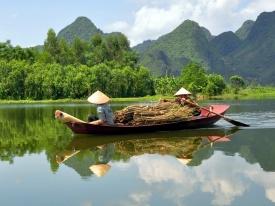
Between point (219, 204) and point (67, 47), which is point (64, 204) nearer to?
point (219, 204)

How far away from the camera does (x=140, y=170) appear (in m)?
10.5

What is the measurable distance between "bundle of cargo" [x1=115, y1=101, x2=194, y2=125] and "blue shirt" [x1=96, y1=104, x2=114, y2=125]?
94cm

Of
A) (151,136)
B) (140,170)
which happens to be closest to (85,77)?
(151,136)

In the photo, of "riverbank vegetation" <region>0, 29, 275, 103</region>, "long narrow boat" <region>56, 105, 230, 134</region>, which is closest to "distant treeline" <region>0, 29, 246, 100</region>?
"riverbank vegetation" <region>0, 29, 275, 103</region>

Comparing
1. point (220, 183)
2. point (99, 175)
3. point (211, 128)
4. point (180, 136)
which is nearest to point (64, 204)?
point (99, 175)

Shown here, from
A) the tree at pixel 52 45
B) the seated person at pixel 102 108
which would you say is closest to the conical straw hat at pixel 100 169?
the seated person at pixel 102 108

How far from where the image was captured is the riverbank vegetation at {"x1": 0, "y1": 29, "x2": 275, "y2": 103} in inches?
2936

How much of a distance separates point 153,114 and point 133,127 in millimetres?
1489

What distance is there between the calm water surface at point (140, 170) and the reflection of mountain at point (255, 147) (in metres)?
0.02

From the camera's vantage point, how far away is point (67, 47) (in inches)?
3656

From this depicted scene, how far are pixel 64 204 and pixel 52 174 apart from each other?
2.80 meters

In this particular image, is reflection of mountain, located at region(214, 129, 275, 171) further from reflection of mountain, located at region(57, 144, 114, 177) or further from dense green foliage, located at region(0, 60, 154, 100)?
dense green foliage, located at region(0, 60, 154, 100)

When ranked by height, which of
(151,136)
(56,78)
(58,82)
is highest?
(56,78)

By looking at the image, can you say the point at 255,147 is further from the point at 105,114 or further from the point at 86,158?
the point at 105,114
